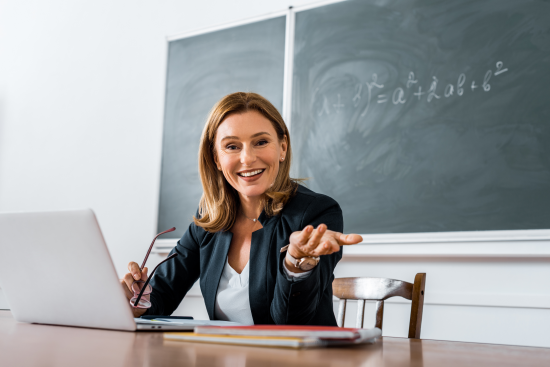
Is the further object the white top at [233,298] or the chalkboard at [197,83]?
the chalkboard at [197,83]

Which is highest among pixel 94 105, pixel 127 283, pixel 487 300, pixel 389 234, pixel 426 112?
pixel 94 105

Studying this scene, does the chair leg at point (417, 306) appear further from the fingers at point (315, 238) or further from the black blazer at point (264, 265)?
the fingers at point (315, 238)

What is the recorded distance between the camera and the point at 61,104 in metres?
3.21

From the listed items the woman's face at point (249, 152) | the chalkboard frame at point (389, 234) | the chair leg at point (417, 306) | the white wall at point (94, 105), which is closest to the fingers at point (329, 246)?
the chair leg at point (417, 306)

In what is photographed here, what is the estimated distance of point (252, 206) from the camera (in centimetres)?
155

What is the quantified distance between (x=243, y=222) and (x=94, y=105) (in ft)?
6.41

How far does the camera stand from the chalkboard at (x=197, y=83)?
259cm

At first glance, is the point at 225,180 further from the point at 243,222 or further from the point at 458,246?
the point at 458,246

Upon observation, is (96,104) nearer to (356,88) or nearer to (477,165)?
(356,88)

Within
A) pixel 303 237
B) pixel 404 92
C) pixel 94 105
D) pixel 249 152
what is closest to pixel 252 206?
pixel 249 152

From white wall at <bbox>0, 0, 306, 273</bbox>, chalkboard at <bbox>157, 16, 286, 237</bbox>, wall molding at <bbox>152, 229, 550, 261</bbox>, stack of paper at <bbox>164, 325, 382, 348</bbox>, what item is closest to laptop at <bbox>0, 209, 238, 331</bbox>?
stack of paper at <bbox>164, 325, 382, 348</bbox>

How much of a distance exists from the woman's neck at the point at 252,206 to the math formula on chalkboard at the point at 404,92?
36.5 inches

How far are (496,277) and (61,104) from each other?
271cm

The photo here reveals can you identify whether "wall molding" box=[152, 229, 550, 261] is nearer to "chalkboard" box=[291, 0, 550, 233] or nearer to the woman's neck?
"chalkboard" box=[291, 0, 550, 233]
